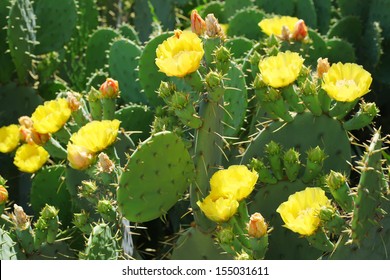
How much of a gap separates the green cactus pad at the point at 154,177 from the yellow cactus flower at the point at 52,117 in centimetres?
39

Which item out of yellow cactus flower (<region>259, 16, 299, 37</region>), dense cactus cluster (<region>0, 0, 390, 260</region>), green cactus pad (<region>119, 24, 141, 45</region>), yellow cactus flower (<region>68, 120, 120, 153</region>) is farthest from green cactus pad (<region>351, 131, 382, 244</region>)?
green cactus pad (<region>119, 24, 141, 45</region>)

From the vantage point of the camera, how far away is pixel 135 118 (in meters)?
2.72

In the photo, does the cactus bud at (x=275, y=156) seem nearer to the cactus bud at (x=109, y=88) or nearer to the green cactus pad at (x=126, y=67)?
the cactus bud at (x=109, y=88)

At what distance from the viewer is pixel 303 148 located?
87.8 inches

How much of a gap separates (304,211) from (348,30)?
158 centimetres

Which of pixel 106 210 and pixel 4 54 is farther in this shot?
pixel 4 54

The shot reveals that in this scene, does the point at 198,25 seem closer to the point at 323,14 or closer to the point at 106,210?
the point at 106,210

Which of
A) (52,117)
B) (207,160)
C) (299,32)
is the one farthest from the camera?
(299,32)

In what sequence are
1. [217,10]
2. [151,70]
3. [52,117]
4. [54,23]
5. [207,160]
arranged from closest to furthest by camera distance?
1. [207,160]
2. [52,117]
3. [151,70]
4. [54,23]
5. [217,10]

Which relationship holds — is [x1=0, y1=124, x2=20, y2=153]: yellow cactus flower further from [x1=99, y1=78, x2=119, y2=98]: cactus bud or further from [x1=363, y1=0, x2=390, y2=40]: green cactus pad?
[x1=363, y1=0, x2=390, y2=40]: green cactus pad

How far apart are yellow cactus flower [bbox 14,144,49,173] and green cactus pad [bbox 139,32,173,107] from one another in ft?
1.38

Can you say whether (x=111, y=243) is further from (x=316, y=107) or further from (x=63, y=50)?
(x=63, y=50)

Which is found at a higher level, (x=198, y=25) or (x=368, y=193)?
(x=198, y=25)

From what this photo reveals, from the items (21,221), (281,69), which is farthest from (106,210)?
(281,69)
